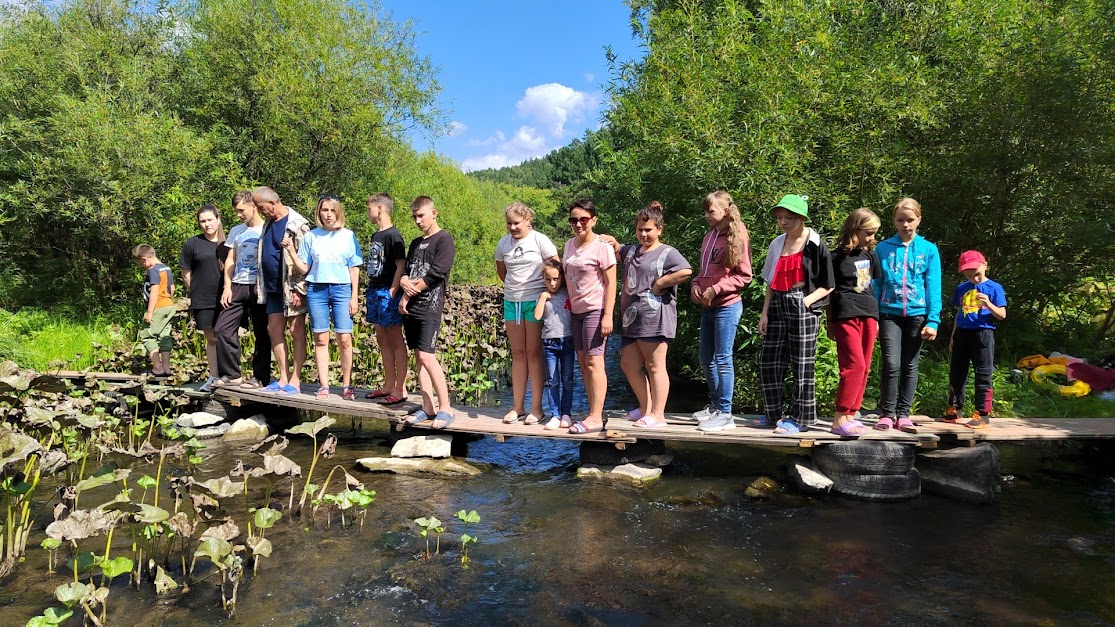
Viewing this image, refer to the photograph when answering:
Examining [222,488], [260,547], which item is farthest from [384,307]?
[260,547]

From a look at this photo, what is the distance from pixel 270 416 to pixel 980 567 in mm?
6392

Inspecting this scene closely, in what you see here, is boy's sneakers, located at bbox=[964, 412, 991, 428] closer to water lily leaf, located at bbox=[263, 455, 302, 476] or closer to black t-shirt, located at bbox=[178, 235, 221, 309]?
water lily leaf, located at bbox=[263, 455, 302, 476]

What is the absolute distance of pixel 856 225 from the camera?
5.19 metres

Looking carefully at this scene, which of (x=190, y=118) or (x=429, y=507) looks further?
(x=190, y=118)

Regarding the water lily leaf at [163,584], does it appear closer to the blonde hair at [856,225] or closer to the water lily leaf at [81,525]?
the water lily leaf at [81,525]

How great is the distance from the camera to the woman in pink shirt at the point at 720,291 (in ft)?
17.3

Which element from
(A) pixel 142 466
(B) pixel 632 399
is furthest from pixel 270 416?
(B) pixel 632 399

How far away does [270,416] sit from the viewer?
732 centimetres

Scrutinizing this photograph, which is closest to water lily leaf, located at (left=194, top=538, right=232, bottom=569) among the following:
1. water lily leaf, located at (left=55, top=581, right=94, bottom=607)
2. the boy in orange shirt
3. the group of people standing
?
water lily leaf, located at (left=55, top=581, right=94, bottom=607)

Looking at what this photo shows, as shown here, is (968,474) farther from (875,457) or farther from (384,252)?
(384,252)

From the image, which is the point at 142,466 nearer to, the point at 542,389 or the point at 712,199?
the point at 542,389

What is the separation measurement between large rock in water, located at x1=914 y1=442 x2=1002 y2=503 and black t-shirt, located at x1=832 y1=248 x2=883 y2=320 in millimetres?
1251

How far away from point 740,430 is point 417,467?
2.69m

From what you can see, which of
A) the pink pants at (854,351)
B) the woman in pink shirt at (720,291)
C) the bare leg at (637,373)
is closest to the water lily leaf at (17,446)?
the bare leg at (637,373)
